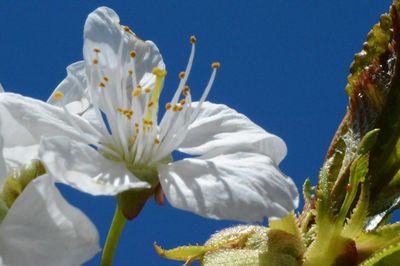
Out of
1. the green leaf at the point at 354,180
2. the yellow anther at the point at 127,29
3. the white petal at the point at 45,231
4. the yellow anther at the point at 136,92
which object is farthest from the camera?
the yellow anther at the point at 127,29

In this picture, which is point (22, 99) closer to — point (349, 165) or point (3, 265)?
point (3, 265)

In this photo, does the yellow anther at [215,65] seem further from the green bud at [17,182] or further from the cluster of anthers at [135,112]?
the green bud at [17,182]

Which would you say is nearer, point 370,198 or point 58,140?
point 58,140

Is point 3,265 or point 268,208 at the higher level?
point 268,208

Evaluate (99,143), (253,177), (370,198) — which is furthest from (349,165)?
(99,143)

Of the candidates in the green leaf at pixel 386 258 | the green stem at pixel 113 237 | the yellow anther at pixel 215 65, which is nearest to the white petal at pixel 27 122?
the green stem at pixel 113 237

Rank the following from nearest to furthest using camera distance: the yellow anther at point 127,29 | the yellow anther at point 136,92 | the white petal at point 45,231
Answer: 1. the white petal at point 45,231
2. the yellow anther at point 136,92
3. the yellow anther at point 127,29

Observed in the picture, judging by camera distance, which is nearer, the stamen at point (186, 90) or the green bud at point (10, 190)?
the green bud at point (10, 190)
